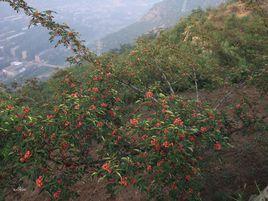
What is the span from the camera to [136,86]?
7988mm

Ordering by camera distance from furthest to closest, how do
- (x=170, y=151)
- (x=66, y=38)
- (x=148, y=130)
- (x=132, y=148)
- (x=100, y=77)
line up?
(x=66, y=38) → (x=100, y=77) → (x=132, y=148) → (x=148, y=130) → (x=170, y=151)

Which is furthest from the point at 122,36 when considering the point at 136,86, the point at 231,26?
the point at 136,86

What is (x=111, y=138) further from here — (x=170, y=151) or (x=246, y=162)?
(x=246, y=162)

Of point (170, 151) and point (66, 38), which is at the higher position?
point (66, 38)

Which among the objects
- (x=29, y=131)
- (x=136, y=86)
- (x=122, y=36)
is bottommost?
(x=122, y=36)

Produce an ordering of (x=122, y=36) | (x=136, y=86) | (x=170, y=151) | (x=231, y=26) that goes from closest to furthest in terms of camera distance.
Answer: (x=170, y=151), (x=136, y=86), (x=231, y=26), (x=122, y=36)

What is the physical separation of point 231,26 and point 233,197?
1409 centimetres

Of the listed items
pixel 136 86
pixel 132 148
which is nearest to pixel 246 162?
pixel 136 86

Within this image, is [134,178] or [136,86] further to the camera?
[136,86]

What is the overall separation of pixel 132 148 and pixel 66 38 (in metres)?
3.00

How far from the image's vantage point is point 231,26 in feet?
64.1

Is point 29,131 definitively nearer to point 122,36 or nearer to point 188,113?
point 188,113

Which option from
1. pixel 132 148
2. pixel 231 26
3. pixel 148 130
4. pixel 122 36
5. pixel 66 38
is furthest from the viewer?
pixel 122 36

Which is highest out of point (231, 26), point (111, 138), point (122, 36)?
point (111, 138)
